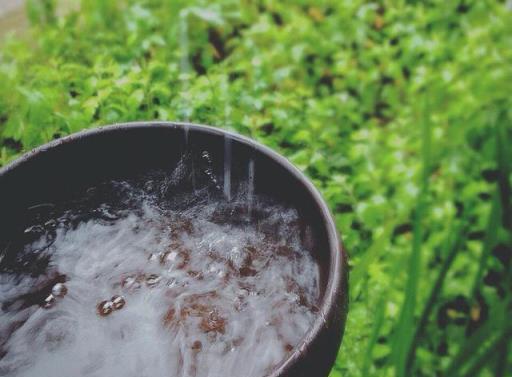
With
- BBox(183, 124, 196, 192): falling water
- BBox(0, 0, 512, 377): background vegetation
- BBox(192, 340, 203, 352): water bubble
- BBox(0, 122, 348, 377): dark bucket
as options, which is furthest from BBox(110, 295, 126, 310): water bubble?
BBox(0, 0, 512, 377): background vegetation

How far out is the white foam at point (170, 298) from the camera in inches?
51.4

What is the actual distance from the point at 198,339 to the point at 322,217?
524 mm

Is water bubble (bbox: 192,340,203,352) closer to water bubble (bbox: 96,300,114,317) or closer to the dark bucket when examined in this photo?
water bubble (bbox: 96,300,114,317)

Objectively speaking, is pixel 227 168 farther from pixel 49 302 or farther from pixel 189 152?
pixel 49 302

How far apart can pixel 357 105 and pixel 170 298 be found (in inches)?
95.0

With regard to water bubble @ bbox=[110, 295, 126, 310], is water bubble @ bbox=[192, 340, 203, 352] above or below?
below

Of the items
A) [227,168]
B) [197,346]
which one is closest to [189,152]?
[227,168]

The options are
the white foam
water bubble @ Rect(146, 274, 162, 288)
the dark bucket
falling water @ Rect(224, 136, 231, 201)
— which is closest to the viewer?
the white foam

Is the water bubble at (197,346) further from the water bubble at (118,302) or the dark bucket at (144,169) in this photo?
the dark bucket at (144,169)

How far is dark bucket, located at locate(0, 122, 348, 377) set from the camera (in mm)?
1408

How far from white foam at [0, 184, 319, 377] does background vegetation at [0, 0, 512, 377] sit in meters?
0.29

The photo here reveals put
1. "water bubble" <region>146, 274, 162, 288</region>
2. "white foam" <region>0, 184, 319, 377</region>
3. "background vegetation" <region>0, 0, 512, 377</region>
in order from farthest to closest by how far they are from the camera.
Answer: "background vegetation" <region>0, 0, 512, 377</region>, "water bubble" <region>146, 274, 162, 288</region>, "white foam" <region>0, 184, 319, 377</region>

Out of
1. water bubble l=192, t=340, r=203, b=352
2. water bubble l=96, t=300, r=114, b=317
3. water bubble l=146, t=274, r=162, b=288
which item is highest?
water bubble l=146, t=274, r=162, b=288

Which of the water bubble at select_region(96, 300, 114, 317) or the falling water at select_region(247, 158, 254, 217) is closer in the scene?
the water bubble at select_region(96, 300, 114, 317)
